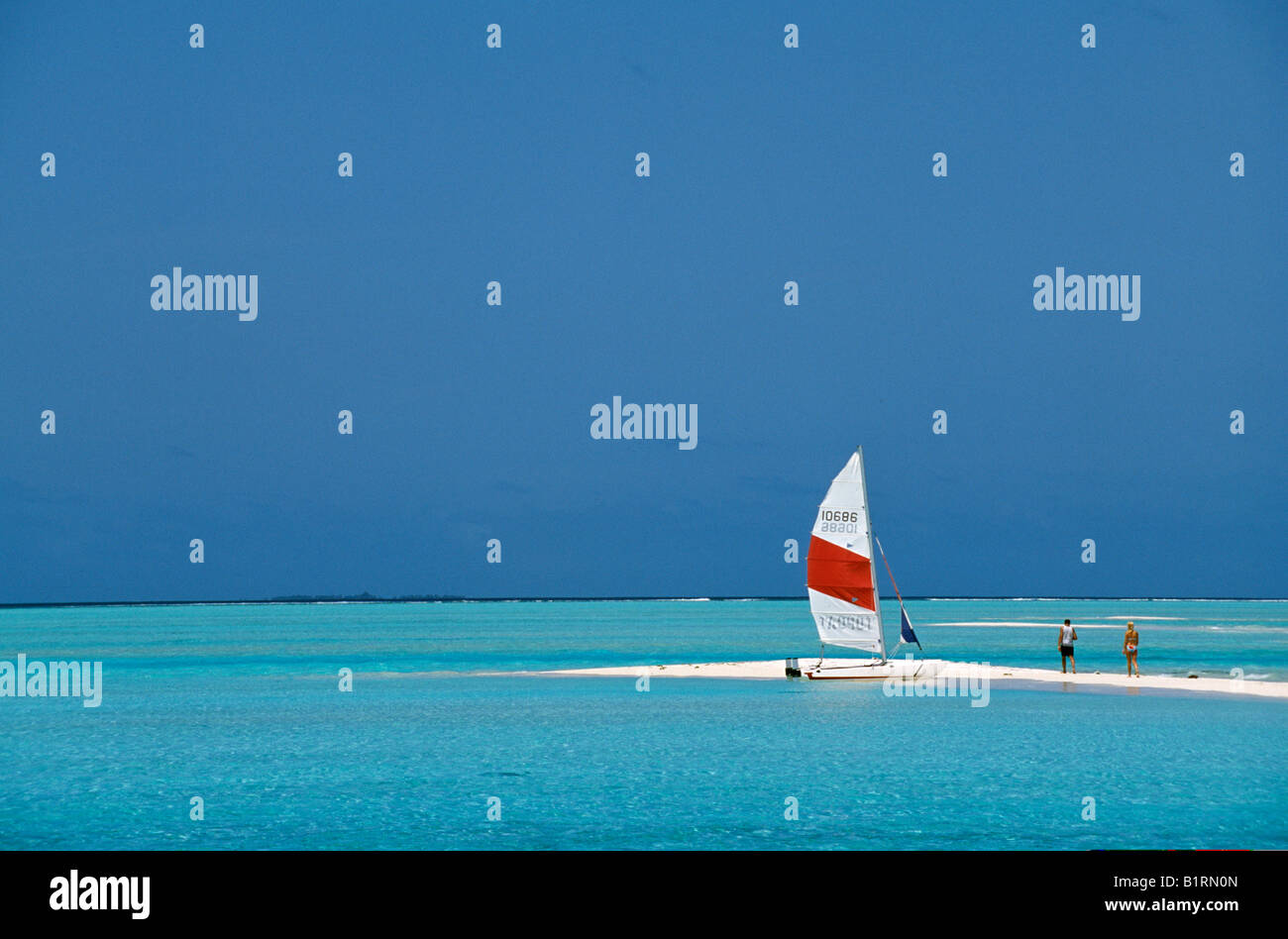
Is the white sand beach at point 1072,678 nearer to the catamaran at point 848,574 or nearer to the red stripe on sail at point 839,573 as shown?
the catamaran at point 848,574

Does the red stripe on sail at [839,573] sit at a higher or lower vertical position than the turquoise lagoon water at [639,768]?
higher

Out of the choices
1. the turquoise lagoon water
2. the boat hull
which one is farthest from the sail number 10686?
the turquoise lagoon water

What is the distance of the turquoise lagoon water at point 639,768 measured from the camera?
22.3 meters

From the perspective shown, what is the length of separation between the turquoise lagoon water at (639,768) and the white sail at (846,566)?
8.98 ft

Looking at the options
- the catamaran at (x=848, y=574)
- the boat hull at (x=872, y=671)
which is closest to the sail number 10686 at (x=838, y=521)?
the catamaran at (x=848, y=574)

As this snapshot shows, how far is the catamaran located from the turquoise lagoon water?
2192 millimetres

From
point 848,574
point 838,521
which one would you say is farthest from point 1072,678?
point 838,521

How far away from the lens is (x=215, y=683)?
64.1m

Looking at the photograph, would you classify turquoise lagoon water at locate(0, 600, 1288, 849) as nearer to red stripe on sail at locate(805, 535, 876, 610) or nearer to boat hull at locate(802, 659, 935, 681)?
boat hull at locate(802, 659, 935, 681)

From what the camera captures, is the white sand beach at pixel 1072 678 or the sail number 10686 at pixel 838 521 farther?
the sail number 10686 at pixel 838 521

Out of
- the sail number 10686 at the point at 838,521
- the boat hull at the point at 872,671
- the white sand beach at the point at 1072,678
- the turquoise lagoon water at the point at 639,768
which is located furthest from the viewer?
the sail number 10686 at the point at 838,521

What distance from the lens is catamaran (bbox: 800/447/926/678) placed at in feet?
168

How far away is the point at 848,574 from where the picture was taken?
170 feet

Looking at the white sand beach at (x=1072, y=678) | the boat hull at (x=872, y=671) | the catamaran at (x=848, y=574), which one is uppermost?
the catamaran at (x=848, y=574)
